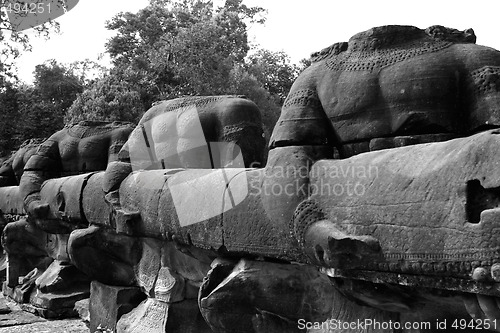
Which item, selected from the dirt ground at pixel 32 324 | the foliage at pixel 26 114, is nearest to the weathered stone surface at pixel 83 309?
the dirt ground at pixel 32 324

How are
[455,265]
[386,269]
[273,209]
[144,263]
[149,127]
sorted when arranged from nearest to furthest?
[455,265] → [386,269] → [273,209] → [144,263] → [149,127]

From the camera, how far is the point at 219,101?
193 inches

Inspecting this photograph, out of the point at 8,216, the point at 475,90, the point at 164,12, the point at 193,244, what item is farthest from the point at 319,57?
the point at 164,12

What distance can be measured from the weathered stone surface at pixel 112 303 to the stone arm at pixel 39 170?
200 centimetres

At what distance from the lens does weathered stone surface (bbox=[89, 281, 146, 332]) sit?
16.3 ft

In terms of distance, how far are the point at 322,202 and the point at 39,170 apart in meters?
5.01

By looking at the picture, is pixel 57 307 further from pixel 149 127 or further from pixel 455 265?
pixel 455 265

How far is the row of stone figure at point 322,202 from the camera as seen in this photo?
→ 2178 mm

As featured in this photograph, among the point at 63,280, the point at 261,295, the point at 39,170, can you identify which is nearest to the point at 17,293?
the point at 63,280

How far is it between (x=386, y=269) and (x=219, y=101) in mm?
2848
